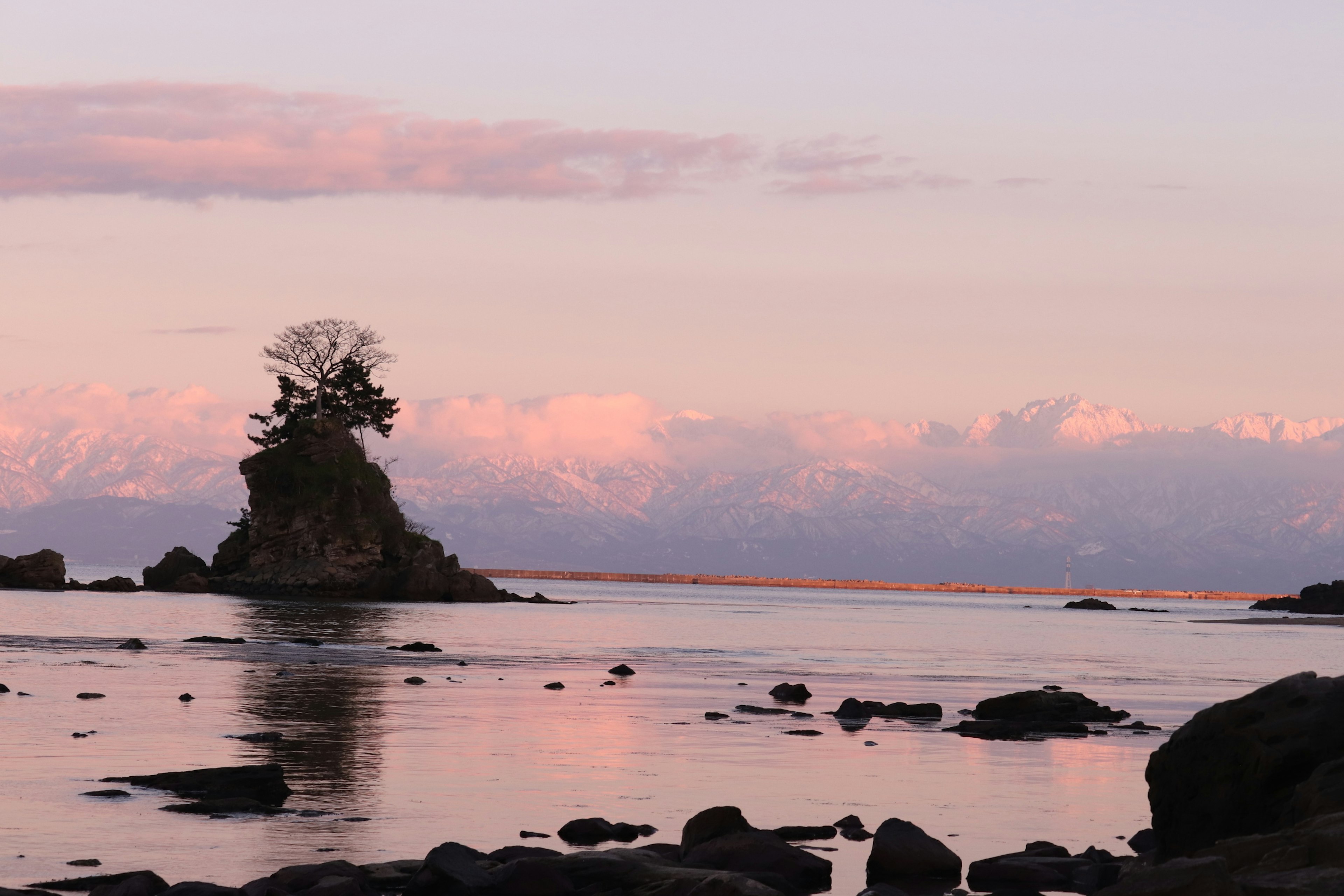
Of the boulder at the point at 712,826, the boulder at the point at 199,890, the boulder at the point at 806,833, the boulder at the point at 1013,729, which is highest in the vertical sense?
the boulder at the point at 712,826

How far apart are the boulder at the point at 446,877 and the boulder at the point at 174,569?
14679 cm

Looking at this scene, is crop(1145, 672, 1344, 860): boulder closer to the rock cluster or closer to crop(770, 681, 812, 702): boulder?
the rock cluster

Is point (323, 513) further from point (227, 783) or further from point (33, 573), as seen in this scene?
point (227, 783)

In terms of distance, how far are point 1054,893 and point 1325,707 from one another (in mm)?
4616

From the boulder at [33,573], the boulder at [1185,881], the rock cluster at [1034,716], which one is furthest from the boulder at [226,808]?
the boulder at [33,573]

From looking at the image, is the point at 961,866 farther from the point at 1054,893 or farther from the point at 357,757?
the point at 357,757

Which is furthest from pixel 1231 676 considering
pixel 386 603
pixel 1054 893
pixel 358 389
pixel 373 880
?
pixel 358 389

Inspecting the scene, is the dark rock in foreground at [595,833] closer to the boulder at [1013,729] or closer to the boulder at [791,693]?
the boulder at [1013,729]

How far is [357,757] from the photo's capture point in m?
32.4

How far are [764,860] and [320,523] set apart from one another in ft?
420

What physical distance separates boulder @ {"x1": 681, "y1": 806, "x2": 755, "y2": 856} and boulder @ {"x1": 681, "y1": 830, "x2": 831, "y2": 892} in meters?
0.38

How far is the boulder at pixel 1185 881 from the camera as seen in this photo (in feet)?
52.2

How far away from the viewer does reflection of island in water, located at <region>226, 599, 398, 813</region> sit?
92.4 ft

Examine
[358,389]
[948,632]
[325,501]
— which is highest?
[358,389]
